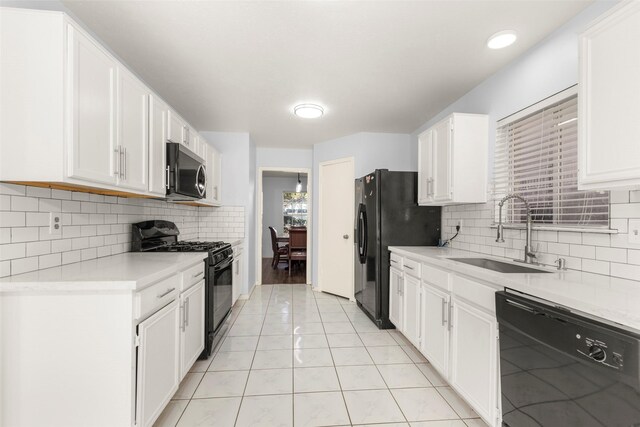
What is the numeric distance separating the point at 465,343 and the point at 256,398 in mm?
1407

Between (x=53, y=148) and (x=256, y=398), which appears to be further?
(x=256, y=398)

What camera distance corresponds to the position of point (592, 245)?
1.54 meters

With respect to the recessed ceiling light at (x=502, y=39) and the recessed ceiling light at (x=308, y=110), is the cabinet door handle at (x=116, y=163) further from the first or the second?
the recessed ceiling light at (x=502, y=39)

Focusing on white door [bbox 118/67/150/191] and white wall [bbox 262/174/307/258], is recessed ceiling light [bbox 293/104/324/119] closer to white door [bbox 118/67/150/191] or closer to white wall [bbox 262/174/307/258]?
white door [bbox 118/67/150/191]

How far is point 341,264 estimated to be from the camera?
171 inches

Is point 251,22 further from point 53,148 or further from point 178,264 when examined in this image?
point 178,264

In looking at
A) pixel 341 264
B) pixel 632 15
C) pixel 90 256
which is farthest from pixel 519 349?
pixel 341 264

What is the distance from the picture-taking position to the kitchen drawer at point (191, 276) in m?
1.88

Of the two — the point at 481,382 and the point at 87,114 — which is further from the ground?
the point at 87,114

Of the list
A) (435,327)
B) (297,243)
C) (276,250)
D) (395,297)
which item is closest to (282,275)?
(297,243)

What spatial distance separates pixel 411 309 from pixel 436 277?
0.55 m

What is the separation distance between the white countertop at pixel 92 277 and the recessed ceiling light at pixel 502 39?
2592mm

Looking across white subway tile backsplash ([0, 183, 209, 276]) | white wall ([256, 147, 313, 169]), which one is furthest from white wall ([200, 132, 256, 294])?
white subway tile backsplash ([0, 183, 209, 276])

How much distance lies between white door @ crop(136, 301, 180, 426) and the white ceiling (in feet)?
5.95
